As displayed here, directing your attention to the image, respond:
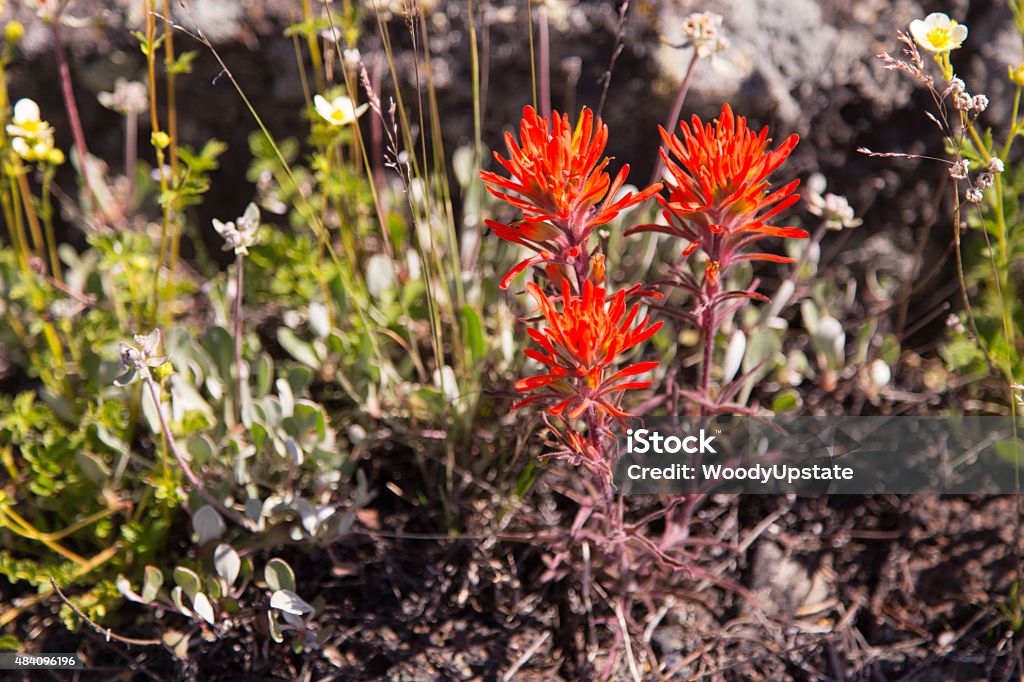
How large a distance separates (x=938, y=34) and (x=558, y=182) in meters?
0.94

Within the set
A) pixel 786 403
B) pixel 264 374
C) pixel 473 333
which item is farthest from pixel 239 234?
pixel 786 403

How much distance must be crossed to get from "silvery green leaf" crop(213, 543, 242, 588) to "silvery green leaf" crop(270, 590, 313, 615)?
0.37 feet

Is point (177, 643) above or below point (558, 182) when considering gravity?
below

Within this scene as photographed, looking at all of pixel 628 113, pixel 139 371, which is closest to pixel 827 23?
pixel 628 113

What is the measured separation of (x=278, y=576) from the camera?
192 cm

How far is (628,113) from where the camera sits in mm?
2588

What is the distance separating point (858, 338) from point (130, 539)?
1.98 m

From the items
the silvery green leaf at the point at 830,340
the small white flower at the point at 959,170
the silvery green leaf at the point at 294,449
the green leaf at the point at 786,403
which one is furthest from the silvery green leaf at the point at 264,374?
the small white flower at the point at 959,170

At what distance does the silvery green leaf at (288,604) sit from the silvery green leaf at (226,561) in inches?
4.4

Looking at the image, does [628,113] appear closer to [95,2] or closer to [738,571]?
[738,571]

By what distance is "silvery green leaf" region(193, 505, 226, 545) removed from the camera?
6.39ft

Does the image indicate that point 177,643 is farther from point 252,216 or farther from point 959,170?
point 959,170

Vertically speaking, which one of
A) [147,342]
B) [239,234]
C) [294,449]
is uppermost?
[239,234]

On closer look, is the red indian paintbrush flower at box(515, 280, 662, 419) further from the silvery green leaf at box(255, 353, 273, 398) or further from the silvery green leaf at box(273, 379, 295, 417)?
the silvery green leaf at box(255, 353, 273, 398)
